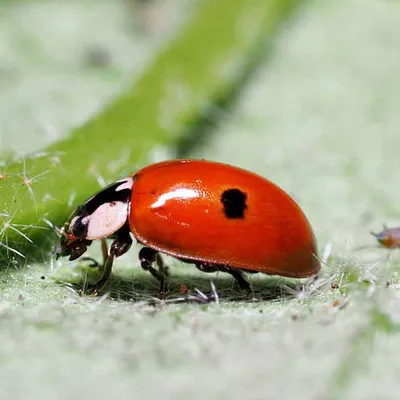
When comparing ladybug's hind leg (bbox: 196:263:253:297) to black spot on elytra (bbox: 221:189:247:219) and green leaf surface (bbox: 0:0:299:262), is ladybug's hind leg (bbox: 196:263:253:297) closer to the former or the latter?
black spot on elytra (bbox: 221:189:247:219)

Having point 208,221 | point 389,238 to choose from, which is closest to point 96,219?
point 208,221

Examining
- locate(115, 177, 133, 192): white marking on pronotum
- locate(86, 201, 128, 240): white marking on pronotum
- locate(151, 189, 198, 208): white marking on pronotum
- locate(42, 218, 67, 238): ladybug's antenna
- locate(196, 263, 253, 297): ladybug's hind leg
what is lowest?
locate(42, 218, 67, 238): ladybug's antenna

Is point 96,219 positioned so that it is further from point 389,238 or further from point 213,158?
point 213,158

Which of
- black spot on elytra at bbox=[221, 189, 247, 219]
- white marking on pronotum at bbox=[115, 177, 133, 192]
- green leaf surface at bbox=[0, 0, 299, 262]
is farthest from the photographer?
green leaf surface at bbox=[0, 0, 299, 262]

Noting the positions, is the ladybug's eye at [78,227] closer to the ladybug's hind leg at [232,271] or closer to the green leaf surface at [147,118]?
the green leaf surface at [147,118]

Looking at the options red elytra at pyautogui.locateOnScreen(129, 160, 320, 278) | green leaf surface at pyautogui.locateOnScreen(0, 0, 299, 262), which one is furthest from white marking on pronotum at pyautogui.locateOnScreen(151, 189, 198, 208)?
green leaf surface at pyautogui.locateOnScreen(0, 0, 299, 262)

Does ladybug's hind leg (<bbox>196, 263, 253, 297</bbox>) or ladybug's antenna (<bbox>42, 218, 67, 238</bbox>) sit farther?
ladybug's antenna (<bbox>42, 218, 67, 238</bbox>)

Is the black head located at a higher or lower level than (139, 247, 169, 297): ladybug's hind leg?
higher

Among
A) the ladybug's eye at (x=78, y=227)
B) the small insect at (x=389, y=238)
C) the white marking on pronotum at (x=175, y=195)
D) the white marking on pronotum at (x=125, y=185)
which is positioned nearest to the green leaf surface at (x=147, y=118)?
the ladybug's eye at (x=78, y=227)

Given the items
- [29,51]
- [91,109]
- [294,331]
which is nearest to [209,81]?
[91,109]
